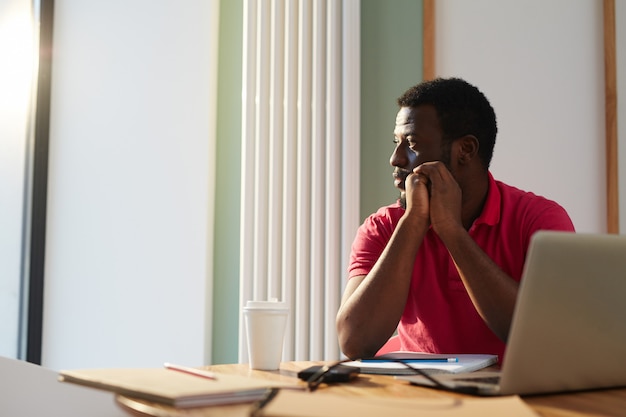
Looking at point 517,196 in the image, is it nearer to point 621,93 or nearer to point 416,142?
point 416,142

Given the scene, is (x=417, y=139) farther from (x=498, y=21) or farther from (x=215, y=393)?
(x=215, y=393)

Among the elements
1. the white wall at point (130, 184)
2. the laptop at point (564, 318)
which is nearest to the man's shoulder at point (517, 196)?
Result: the laptop at point (564, 318)

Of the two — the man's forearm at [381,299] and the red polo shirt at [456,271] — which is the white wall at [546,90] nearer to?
the red polo shirt at [456,271]

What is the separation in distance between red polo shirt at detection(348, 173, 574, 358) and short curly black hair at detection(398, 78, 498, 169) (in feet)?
0.54

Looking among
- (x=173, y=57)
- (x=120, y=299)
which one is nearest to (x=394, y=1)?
(x=173, y=57)

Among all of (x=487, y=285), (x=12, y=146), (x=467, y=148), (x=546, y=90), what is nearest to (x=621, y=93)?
(x=546, y=90)

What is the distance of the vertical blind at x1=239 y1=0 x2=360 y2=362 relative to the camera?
273cm

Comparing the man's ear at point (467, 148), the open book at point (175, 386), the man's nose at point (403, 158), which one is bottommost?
the open book at point (175, 386)

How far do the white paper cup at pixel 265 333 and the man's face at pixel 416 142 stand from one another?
661 mm

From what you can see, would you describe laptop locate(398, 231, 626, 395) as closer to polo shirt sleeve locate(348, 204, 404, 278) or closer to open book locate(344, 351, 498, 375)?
open book locate(344, 351, 498, 375)

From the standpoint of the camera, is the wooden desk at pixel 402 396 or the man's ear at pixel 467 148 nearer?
the wooden desk at pixel 402 396

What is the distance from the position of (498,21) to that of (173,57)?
1.33 meters

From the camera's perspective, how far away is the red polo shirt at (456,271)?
5.96 feet

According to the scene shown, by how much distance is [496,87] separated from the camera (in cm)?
273
